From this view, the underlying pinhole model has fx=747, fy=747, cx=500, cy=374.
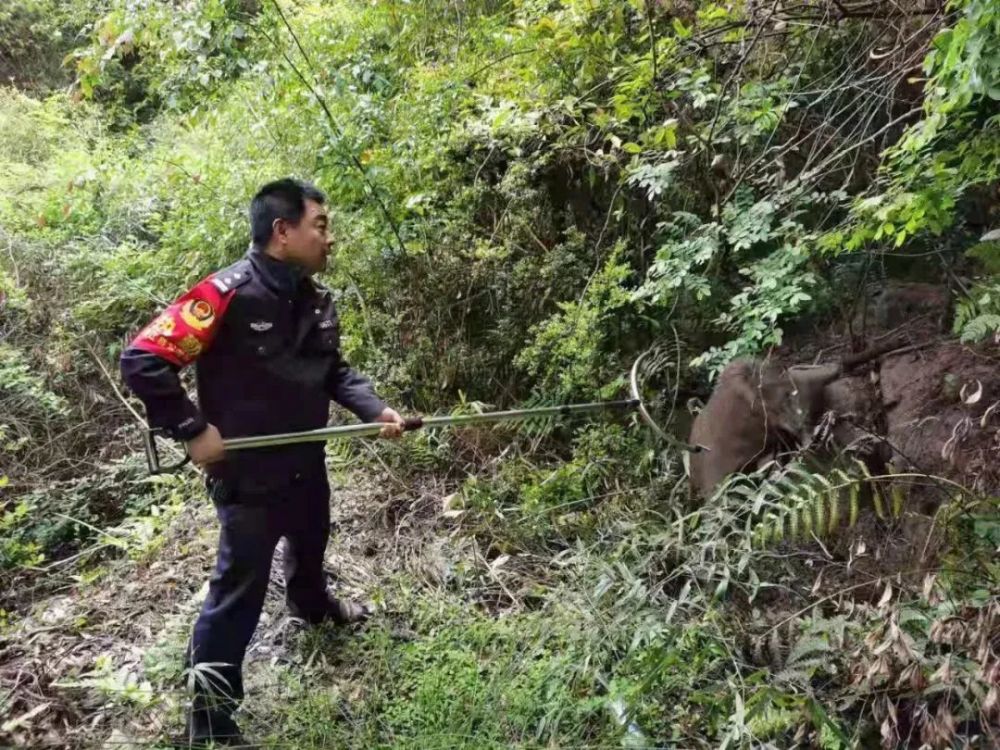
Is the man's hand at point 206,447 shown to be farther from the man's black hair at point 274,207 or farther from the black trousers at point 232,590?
the man's black hair at point 274,207

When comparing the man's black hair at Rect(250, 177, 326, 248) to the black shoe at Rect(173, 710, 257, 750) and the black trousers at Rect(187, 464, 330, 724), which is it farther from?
the black shoe at Rect(173, 710, 257, 750)

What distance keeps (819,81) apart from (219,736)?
3.85 m

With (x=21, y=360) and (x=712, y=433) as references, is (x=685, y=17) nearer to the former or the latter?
(x=712, y=433)

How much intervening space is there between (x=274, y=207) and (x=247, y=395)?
67 centimetres

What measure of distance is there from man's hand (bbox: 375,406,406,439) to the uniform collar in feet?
1.98

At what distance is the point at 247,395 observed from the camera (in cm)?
263

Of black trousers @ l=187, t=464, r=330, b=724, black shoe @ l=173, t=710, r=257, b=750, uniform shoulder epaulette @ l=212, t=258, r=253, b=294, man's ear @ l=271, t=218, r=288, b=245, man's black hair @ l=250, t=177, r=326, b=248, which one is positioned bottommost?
black shoe @ l=173, t=710, r=257, b=750

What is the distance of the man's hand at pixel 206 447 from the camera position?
240cm

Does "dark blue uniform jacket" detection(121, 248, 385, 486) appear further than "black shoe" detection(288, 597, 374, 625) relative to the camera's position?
No

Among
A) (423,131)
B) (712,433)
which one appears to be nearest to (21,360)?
(423,131)

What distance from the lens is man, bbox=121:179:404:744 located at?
242 cm

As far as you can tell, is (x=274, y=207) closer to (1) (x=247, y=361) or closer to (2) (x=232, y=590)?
(1) (x=247, y=361)

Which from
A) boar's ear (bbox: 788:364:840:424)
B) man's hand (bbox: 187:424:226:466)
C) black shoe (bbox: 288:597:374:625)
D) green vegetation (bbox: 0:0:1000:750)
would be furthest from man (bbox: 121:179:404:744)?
boar's ear (bbox: 788:364:840:424)

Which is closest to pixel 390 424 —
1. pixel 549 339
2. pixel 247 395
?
pixel 247 395
